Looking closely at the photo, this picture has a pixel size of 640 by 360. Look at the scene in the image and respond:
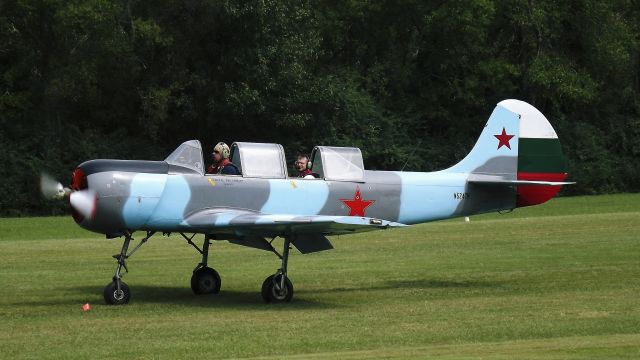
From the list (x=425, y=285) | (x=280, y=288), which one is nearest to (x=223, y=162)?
(x=280, y=288)

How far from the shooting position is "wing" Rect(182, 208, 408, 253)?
47.6ft

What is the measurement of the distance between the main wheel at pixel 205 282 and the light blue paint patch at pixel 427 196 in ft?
9.34

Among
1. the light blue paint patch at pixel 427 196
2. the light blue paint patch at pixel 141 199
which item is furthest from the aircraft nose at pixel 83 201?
the light blue paint patch at pixel 427 196

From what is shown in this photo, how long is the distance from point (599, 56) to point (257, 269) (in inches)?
1306

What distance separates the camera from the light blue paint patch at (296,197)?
52.6ft

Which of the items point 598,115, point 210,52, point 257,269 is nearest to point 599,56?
point 598,115

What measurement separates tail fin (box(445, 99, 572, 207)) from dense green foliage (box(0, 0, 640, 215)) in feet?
78.2

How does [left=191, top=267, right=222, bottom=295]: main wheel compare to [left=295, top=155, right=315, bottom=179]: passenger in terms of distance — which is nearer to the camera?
[left=295, top=155, right=315, bottom=179]: passenger

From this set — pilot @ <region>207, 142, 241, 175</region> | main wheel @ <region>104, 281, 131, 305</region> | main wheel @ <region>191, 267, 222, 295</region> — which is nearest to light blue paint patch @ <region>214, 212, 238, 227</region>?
pilot @ <region>207, 142, 241, 175</region>

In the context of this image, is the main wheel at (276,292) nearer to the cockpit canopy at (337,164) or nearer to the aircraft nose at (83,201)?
the cockpit canopy at (337,164)

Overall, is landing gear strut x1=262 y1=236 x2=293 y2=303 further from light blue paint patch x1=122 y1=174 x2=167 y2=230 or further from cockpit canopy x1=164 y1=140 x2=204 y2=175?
light blue paint patch x1=122 y1=174 x2=167 y2=230

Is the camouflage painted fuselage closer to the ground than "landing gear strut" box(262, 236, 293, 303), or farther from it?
farther from it

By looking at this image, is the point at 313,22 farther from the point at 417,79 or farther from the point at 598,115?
the point at 598,115

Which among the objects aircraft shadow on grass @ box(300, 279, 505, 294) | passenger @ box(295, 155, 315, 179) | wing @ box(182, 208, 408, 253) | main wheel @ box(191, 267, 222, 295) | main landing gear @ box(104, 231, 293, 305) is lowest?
aircraft shadow on grass @ box(300, 279, 505, 294)
